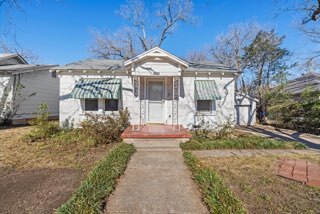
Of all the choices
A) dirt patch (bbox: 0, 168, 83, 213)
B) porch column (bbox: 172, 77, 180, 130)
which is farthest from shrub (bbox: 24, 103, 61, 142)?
porch column (bbox: 172, 77, 180, 130)

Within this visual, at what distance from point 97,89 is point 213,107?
6338 mm

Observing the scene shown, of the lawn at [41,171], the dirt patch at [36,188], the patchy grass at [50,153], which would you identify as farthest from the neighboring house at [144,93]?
the dirt patch at [36,188]

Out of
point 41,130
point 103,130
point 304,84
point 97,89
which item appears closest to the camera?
point 103,130

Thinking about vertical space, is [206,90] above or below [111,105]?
above

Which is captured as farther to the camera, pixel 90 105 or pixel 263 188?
pixel 90 105

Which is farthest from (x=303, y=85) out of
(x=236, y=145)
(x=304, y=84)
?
(x=236, y=145)

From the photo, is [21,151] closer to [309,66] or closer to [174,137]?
[174,137]

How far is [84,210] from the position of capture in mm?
2580

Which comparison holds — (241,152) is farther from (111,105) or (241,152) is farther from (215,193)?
(111,105)

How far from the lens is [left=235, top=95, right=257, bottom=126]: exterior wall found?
45.2 feet

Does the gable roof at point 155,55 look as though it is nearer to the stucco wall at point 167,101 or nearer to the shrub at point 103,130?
the stucco wall at point 167,101

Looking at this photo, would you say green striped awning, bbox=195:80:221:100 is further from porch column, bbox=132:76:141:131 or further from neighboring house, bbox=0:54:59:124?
neighboring house, bbox=0:54:59:124

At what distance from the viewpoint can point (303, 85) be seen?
Answer: 64.1ft

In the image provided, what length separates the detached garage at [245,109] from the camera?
13758mm
